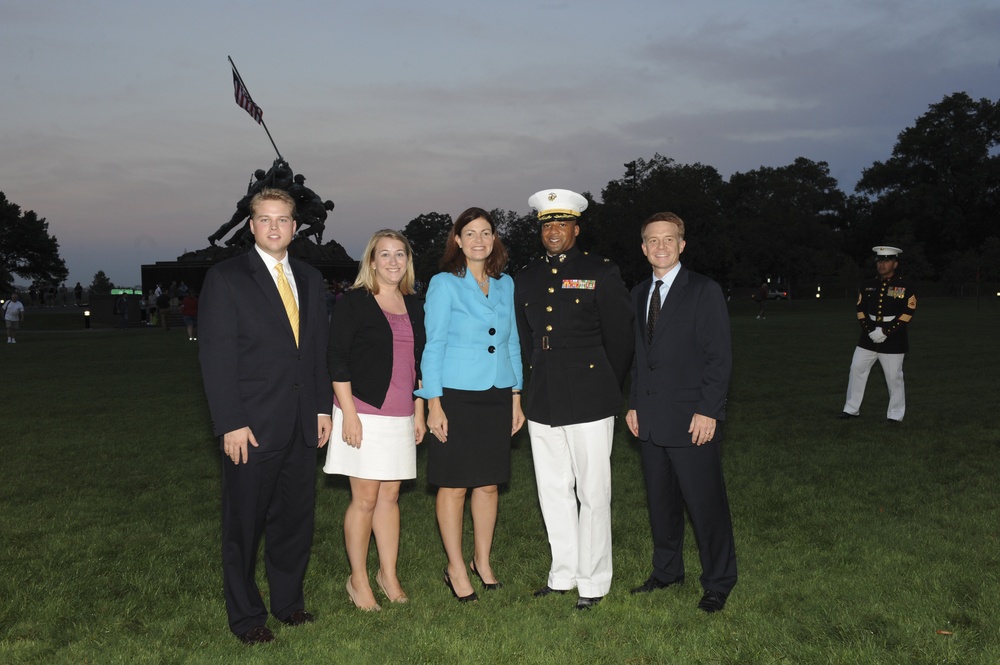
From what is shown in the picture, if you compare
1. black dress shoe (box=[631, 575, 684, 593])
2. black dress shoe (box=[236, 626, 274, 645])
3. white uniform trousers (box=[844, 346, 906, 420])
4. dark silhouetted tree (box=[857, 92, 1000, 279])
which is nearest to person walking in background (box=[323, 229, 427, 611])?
black dress shoe (box=[236, 626, 274, 645])

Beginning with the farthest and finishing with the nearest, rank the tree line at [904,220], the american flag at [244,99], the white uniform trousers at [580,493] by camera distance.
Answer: the tree line at [904,220] < the american flag at [244,99] < the white uniform trousers at [580,493]

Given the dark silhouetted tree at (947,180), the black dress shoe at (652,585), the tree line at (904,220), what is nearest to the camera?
the black dress shoe at (652,585)

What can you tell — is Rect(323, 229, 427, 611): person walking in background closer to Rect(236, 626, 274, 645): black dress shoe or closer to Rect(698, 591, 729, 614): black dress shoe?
Rect(236, 626, 274, 645): black dress shoe

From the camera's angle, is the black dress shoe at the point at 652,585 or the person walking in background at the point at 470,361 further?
the black dress shoe at the point at 652,585

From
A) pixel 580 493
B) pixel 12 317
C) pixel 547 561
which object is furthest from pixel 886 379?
pixel 12 317

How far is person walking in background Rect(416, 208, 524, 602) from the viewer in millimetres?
4809

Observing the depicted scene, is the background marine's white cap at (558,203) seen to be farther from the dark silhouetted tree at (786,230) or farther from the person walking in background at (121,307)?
the dark silhouetted tree at (786,230)

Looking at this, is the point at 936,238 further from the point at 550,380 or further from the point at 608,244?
the point at 550,380

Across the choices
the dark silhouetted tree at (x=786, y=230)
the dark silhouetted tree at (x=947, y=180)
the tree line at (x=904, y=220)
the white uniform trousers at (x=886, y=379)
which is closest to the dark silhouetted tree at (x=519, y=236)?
the tree line at (x=904, y=220)

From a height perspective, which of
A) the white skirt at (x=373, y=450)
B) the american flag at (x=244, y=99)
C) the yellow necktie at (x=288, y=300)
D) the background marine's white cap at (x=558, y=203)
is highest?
the american flag at (x=244, y=99)

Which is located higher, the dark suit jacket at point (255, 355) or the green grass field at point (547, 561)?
the dark suit jacket at point (255, 355)

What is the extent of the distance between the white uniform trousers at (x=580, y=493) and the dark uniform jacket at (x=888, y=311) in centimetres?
732

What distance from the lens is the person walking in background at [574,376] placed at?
4.81 meters

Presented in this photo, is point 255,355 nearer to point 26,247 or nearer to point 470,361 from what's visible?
point 470,361
